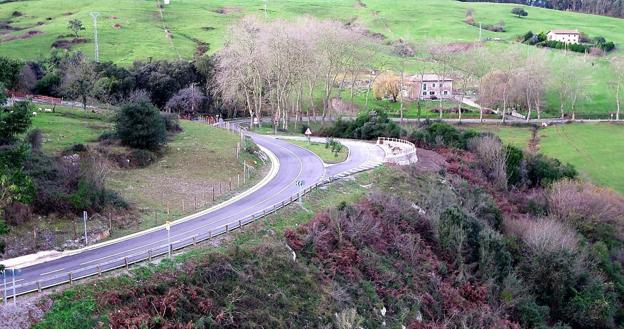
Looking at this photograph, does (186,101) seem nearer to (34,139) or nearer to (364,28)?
(34,139)

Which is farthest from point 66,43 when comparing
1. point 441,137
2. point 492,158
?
point 492,158

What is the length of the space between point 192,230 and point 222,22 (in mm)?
107565

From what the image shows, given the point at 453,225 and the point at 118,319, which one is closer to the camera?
the point at 118,319

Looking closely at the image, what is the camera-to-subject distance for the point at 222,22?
13412 cm

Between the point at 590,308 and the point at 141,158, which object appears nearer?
the point at 590,308

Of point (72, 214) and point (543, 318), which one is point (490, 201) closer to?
point (543, 318)

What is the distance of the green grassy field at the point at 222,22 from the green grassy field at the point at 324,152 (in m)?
41.9

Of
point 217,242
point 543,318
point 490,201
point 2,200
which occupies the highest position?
point 2,200

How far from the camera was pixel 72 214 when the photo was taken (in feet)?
107

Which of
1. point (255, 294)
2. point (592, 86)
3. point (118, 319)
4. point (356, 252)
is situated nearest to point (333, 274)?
point (356, 252)

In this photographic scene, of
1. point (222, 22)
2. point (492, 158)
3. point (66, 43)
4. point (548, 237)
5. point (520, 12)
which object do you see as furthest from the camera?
point (520, 12)

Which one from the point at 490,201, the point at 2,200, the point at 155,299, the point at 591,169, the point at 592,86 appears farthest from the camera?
the point at 592,86

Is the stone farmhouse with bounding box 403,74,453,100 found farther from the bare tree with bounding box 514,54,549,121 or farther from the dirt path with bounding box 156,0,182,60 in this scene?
the dirt path with bounding box 156,0,182,60

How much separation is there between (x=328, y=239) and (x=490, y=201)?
2042 centimetres
